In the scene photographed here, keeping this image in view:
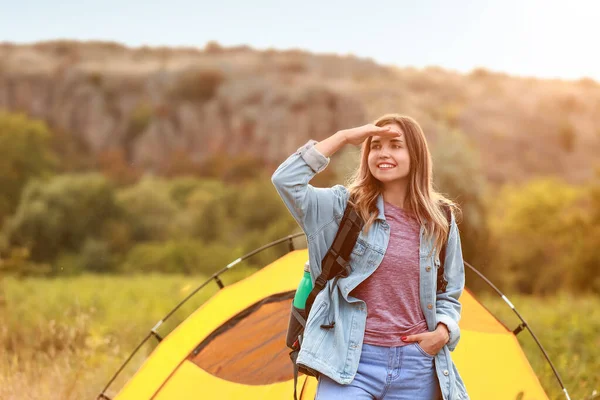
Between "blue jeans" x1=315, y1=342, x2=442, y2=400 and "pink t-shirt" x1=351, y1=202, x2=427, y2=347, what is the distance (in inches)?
1.6

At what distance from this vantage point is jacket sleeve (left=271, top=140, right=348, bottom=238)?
7.15 ft

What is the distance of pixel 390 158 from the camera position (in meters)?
2.39

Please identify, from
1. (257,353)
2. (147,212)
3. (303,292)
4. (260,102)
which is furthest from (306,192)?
(260,102)

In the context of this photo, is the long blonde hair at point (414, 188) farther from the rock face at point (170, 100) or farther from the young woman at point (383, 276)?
the rock face at point (170, 100)

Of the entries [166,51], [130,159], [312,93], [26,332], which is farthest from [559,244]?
[166,51]

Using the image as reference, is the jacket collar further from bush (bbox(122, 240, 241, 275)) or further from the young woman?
bush (bbox(122, 240, 241, 275))

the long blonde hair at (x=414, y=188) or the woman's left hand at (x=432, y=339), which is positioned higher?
the long blonde hair at (x=414, y=188)

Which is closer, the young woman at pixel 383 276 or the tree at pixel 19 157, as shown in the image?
the young woman at pixel 383 276

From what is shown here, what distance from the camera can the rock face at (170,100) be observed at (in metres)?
70.8

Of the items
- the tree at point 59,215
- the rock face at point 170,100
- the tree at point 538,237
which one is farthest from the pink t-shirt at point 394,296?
the rock face at point 170,100

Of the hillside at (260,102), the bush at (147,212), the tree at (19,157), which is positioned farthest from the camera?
the hillside at (260,102)

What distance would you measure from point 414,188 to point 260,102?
245 feet

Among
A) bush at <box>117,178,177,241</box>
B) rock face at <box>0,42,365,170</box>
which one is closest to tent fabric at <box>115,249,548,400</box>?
bush at <box>117,178,177,241</box>

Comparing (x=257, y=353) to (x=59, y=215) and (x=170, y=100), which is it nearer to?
(x=59, y=215)
